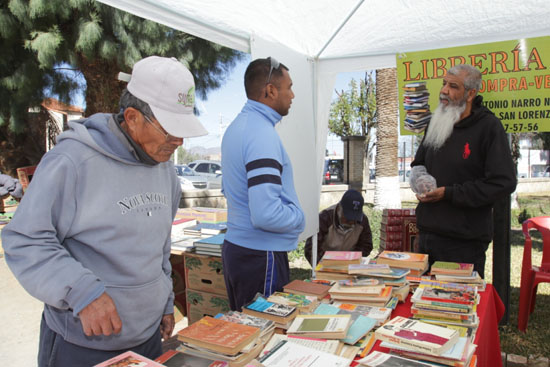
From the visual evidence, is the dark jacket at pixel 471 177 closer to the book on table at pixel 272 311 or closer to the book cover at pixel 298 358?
the book on table at pixel 272 311

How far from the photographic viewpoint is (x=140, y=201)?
53.0 inches

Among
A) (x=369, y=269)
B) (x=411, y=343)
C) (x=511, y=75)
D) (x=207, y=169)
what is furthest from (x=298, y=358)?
(x=207, y=169)

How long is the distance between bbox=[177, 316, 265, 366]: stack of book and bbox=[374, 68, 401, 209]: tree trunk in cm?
909

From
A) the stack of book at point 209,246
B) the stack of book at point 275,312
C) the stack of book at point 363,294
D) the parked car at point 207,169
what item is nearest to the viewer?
the stack of book at point 275,312

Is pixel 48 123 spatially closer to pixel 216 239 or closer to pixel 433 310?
pixel 216 239

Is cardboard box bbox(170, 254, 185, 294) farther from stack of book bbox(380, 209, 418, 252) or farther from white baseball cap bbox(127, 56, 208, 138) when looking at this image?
white baseball cap bbox(127, 56, 208, 138)

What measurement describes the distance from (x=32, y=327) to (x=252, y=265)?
2912 millimetres

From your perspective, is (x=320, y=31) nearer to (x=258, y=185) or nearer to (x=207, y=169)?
(x=258, y=185)

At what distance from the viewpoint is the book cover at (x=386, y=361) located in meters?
1.22

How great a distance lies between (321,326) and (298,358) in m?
0.24

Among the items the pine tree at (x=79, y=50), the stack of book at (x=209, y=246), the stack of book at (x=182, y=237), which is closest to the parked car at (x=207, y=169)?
the pine tree at (x=79, y=50)

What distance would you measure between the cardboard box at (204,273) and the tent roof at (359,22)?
1712 millimetres

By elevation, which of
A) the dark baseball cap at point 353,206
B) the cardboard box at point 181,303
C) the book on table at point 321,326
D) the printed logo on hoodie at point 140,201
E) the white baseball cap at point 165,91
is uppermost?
the white baseball cap at point 165,91

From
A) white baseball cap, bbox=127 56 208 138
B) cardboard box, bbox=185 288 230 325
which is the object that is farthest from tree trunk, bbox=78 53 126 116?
white baseball cap, bbox=127 56 208 138
